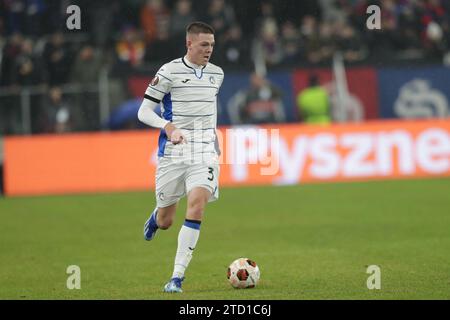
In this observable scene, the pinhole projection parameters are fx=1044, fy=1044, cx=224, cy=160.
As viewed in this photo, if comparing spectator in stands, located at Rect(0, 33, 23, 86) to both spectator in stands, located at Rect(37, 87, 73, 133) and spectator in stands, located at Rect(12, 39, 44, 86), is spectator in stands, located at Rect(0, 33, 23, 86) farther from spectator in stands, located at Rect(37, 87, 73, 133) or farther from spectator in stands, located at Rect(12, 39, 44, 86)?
spectator in stands, located at Rect(37, 87, 73, 133)

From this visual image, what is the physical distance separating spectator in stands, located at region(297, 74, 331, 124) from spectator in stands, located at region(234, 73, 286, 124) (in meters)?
0.67

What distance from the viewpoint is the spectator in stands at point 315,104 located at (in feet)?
79.5

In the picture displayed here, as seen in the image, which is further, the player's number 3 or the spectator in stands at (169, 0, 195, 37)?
the spectator in stands at (169, 0, 195, 37)

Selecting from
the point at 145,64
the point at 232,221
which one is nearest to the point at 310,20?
the point at 145,64

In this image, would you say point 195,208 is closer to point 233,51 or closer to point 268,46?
point 233,51

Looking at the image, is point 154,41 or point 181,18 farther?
point 181,18

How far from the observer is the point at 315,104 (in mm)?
24234

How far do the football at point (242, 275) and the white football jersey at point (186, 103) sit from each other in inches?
44.6

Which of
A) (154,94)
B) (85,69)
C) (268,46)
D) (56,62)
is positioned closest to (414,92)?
(268,46)

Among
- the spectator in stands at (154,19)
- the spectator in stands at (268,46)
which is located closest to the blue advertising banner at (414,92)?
the spectator in stands at (268,46)

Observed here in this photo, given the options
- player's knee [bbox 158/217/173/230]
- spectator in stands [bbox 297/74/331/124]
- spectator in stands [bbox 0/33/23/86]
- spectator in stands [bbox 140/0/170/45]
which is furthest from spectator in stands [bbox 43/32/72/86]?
player's knee [bbox 158/217/173/230]

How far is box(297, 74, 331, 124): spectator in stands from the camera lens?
954 inches

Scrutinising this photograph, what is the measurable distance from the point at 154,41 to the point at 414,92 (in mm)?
6382

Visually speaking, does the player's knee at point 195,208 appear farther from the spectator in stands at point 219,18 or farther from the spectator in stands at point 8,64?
the spectator in stands at point 219,18
